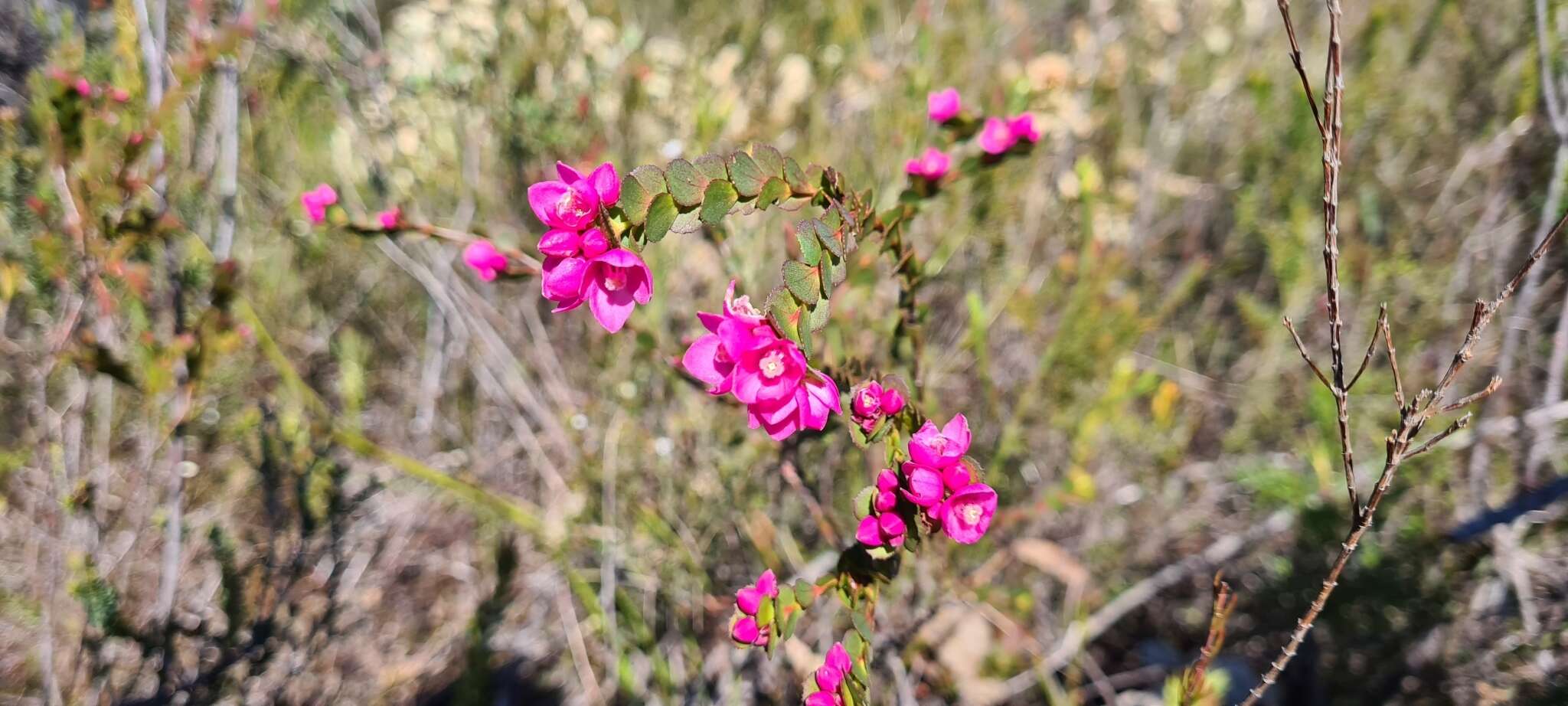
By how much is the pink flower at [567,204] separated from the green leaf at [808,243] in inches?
7.9

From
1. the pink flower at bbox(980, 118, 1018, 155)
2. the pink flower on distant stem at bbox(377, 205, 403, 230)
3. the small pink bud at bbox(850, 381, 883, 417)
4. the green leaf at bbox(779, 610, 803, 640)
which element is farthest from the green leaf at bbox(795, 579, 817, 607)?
the pink flower on distant stem at bbox(377, 205, 403, 230)

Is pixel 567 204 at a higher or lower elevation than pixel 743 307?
higher

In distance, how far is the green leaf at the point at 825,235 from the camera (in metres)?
0.76

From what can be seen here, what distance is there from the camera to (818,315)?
785mm

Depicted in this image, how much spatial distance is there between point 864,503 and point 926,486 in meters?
0.08

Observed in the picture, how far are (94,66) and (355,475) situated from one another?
110 cm

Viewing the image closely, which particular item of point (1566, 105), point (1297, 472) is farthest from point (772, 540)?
point (1566, 105)

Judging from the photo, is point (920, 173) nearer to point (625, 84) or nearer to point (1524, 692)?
point (1524, 692)

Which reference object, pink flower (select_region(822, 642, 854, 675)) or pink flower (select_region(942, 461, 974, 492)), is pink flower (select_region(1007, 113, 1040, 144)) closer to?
pink flower (select_region(942, 461, 974, 492))

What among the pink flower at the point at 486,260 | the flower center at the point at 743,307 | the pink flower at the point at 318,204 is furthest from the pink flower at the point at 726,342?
the pink flower at the point at 318,204

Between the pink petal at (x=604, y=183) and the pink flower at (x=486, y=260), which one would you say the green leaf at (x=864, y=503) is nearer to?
the pink petal at (x=604, y=183)

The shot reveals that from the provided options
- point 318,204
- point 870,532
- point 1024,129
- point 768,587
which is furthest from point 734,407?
point 318,204

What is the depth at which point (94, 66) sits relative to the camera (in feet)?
5.49

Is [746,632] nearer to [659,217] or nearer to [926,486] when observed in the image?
[926,486]
